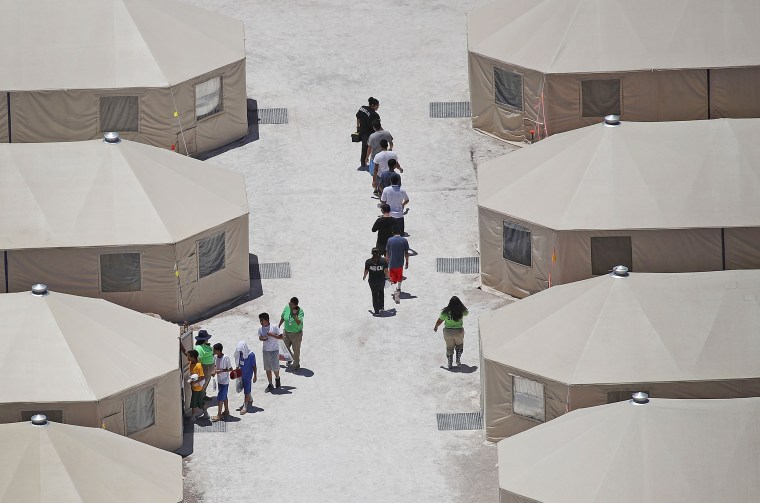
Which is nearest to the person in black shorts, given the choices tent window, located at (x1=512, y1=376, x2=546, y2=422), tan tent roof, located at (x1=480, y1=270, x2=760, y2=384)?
tan tent roof, located at (x1=480, y1=270, x2=760, y2=384)

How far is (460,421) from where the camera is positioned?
153 feet

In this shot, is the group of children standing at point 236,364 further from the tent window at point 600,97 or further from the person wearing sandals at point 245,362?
the tent window at point 600,97

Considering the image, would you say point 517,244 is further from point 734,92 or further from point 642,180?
point 734,92

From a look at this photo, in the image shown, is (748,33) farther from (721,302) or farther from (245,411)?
(245,411)

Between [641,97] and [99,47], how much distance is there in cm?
1173

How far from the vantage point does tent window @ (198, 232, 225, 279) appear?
50094 millimetres

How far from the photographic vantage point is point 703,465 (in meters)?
42.6

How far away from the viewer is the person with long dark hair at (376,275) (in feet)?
162

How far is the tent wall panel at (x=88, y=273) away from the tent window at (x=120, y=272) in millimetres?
86

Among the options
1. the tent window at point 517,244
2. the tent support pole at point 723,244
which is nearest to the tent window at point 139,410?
the tent window at point 517,244

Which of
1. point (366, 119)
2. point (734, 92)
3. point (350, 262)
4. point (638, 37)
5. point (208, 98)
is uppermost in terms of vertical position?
point (638, 37)

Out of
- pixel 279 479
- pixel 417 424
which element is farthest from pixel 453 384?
pixel 279 479

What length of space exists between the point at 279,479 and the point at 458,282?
767 cm

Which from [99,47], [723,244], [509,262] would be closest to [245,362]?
[509,262]
